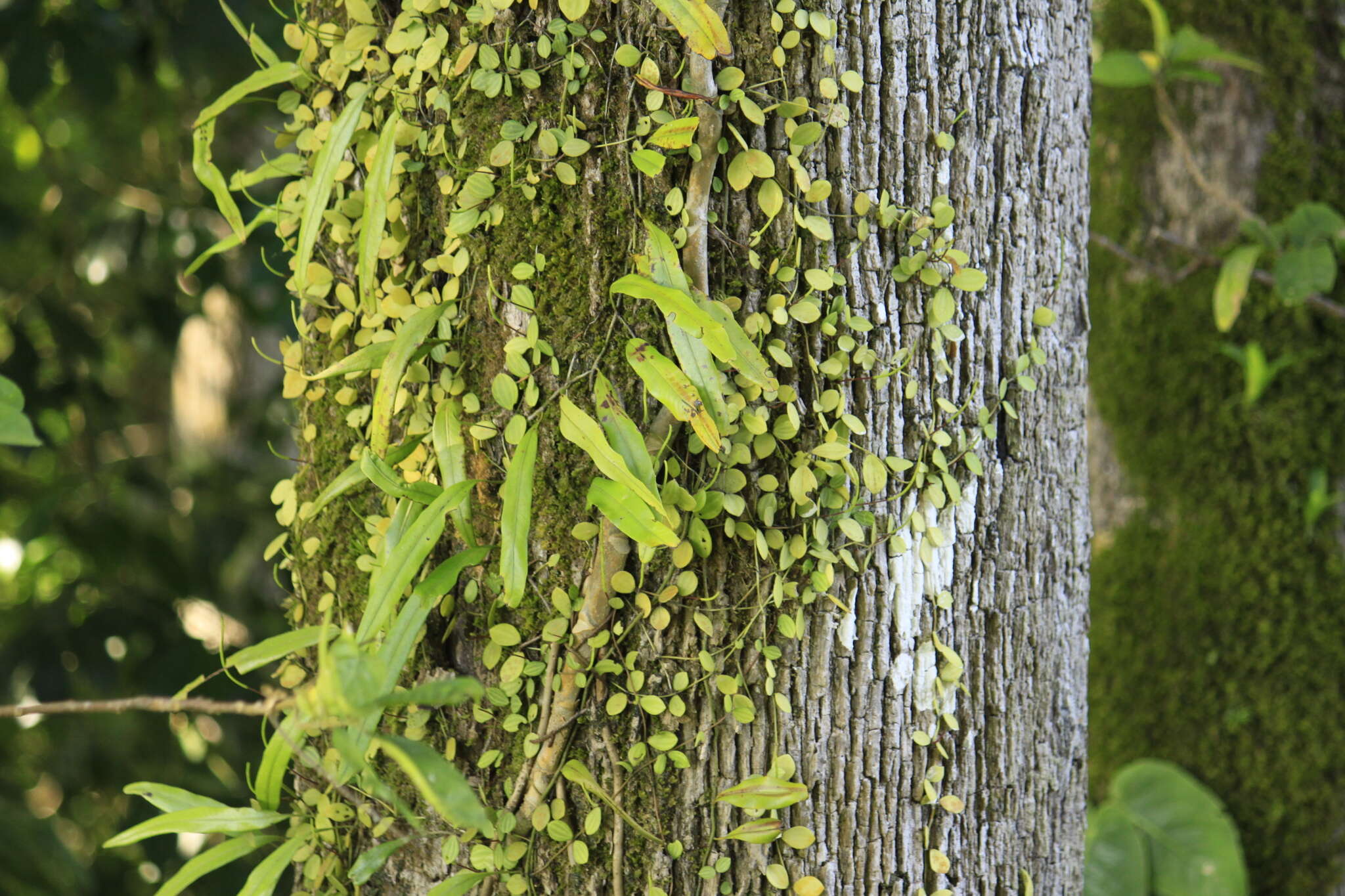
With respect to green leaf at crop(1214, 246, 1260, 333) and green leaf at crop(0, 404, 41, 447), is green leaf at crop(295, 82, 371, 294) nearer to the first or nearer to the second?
green leaf at crop(0, 404, 41, 447)

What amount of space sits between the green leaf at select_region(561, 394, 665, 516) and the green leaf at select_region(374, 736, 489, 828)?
0.22 metres

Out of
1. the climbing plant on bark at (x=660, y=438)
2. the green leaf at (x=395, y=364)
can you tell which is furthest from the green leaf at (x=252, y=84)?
the green leaf at (x=395, y=364)

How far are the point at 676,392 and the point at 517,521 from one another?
0.15 m

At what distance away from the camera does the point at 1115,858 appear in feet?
5.00

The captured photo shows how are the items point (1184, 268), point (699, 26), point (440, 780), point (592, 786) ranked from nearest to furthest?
point (440, 780), point (699, 26), point (592, 786), point (1184, 268)

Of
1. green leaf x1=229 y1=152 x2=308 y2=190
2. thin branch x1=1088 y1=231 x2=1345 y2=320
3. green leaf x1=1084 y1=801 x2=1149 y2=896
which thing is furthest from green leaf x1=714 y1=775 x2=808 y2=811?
thin branch x1=1088 y1=231 x2=1345 y2=320

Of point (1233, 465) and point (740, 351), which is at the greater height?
point (740, 351)

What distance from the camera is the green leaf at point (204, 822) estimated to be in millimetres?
677

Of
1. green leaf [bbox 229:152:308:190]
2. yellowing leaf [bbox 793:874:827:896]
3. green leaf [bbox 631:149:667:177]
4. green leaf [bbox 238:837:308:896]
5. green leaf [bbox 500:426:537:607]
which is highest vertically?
green leaf [bbox 229:152:308:190]

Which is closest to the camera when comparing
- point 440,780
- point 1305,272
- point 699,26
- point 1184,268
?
point 440,780

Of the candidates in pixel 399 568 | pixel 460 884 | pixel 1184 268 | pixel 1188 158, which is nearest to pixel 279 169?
pixel 399 568

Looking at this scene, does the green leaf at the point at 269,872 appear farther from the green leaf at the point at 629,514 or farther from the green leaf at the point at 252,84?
the green leaf at the point at 252,84

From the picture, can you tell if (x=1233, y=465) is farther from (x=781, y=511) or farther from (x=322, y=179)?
(x=322, y=179)

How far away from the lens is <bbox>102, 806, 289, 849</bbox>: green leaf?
26.7 inches
